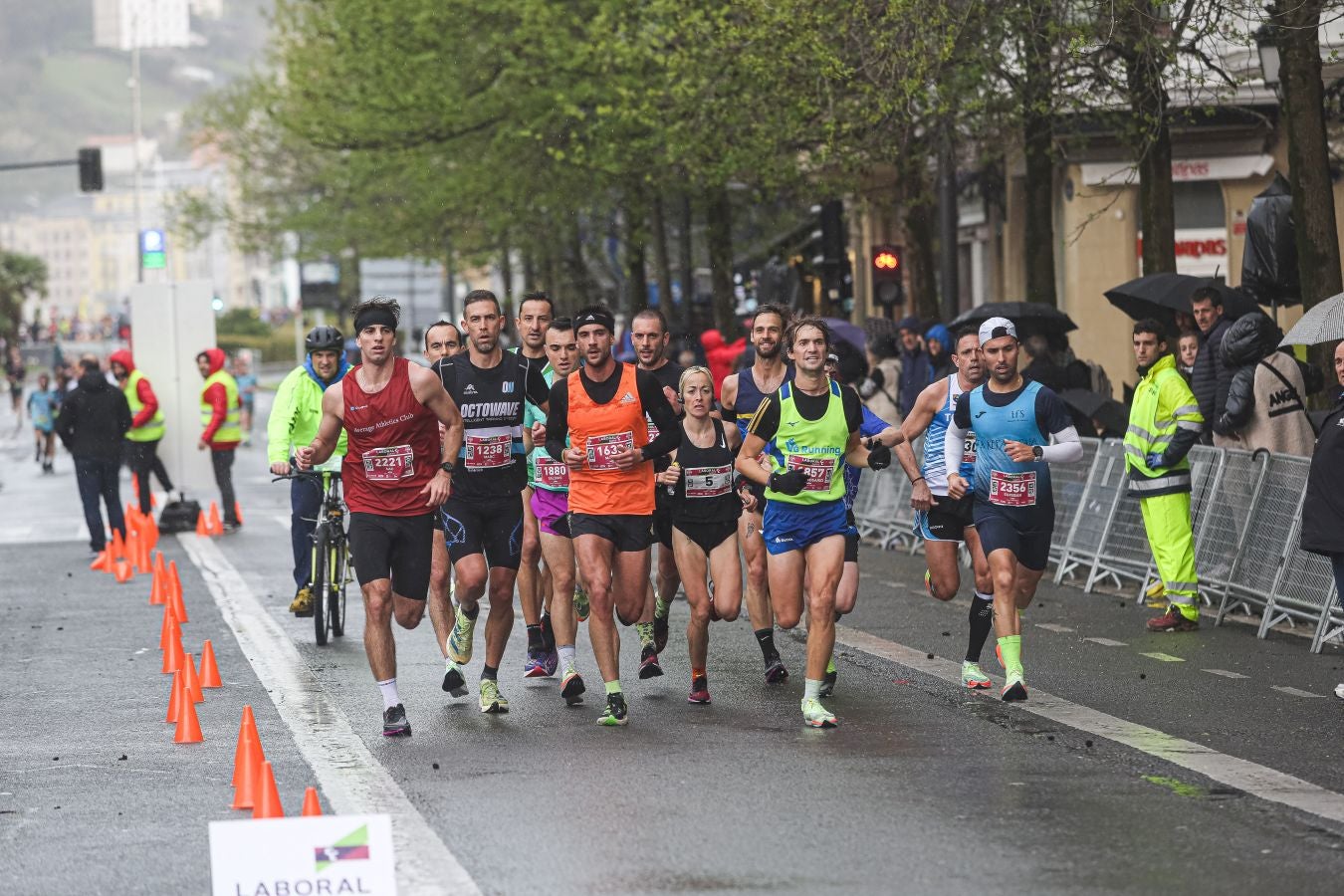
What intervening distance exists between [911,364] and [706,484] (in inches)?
394

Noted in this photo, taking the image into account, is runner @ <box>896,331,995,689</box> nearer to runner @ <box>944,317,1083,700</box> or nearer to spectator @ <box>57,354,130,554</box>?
runner @ <box>944,317,1083,700</box>

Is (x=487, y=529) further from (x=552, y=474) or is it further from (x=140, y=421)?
(x=140, y=421)

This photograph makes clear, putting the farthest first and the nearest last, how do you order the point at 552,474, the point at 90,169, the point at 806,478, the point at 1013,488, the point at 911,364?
the point at 90,169 → the point at 911,364 → the point at 552,474 → the point at 1013,488 → the point at 806,478

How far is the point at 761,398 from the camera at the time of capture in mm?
11312

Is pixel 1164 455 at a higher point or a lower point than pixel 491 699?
higher

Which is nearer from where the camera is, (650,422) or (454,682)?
(650,422)

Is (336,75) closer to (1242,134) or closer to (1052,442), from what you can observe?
(1242,134)

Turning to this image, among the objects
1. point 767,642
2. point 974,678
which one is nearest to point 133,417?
point 767,642

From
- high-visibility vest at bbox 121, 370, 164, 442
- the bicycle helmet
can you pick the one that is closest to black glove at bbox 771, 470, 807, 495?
the bicycle helmet

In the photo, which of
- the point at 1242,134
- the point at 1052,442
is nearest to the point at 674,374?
the point at 1052,442

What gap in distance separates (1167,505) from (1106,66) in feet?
22.6

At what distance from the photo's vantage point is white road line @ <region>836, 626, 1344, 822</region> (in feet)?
27.2

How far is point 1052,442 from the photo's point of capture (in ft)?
35.6

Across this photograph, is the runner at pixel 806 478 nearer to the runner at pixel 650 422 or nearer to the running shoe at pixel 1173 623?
the runner at pixel 650 422
